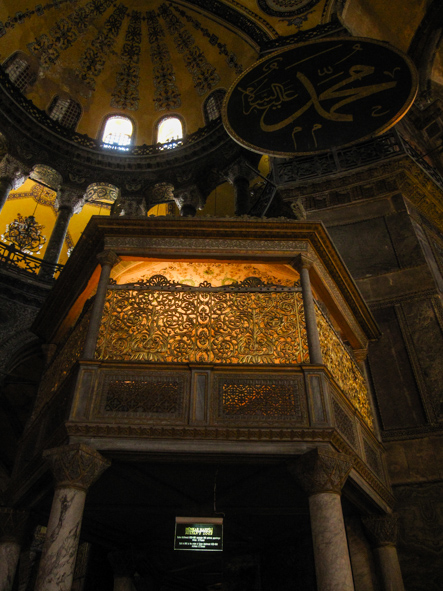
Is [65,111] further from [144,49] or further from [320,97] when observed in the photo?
[320,97]

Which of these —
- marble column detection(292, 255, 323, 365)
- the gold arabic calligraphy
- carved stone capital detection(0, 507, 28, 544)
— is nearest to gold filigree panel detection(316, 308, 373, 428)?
marble column detection(292, 255, 323, 365)

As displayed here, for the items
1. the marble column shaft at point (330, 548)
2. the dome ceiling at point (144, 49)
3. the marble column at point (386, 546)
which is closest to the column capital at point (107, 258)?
A: the marble column shaft at point (330, 548)

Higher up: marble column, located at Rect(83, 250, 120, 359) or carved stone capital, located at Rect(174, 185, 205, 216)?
carved stone capital, located at Rect(174, 185, 205, 216)

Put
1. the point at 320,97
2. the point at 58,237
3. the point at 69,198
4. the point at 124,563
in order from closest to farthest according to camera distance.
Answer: the point at 124,563, the point at 320,97, the point at 58,237, the point at 69,198

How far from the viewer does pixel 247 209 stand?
44.6 feet

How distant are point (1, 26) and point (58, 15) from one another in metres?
2.49

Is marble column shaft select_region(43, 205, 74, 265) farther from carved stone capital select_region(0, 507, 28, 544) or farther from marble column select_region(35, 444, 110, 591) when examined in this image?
marble column select_region(35, 444, 110, 591)

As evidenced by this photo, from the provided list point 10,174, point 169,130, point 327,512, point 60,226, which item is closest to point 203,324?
point 327,512

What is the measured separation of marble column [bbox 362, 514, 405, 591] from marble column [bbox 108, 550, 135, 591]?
392 cm

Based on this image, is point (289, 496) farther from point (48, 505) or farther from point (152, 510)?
point (48, 505)

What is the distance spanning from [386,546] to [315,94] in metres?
9.92

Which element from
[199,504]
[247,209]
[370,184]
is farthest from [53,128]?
[199,504]

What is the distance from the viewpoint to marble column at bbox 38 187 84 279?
1313cm

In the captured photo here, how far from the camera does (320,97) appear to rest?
11.7 meters
